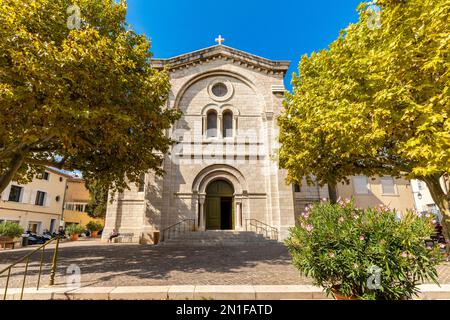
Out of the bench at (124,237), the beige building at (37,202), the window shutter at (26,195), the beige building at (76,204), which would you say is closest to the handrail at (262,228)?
the bench at (124,237)

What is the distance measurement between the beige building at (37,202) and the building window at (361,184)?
31094 mm

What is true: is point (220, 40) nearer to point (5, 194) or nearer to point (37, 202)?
point (5, 194)

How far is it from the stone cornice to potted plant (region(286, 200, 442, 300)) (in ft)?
54.3

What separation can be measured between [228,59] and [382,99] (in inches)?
580

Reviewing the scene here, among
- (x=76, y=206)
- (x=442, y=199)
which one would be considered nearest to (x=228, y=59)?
(x=442, y=199)

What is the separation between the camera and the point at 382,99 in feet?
21.9

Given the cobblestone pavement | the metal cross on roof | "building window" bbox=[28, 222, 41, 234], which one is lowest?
the cobblestone pavement

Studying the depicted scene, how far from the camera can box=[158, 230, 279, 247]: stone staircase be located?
46.5ft

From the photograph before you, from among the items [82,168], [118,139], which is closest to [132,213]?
[82,168]

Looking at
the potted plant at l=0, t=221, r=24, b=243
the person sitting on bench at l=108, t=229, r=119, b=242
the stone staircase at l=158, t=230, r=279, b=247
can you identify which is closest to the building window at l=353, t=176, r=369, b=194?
the stone staircase at l=158, t=230, r=279, b=247

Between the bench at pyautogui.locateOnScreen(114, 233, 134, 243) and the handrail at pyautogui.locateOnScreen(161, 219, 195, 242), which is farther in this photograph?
the bench at pyautogui.locateOnScreen(114, 233, 134, 243)

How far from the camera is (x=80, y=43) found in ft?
22.8

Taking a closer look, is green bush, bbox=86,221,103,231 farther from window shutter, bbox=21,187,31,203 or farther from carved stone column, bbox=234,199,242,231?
carved stone column, bbox=234,199,242,231

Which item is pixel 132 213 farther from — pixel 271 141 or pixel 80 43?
pixel 80 43
